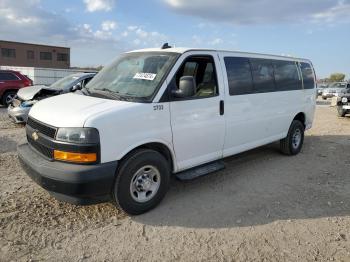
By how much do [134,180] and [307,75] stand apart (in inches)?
213

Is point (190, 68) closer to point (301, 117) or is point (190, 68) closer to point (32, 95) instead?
point (301, 117)

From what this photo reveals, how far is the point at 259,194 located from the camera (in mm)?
5203

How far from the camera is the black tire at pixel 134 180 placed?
4.03 metres

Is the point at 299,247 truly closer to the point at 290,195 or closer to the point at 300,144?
the point at 290,195

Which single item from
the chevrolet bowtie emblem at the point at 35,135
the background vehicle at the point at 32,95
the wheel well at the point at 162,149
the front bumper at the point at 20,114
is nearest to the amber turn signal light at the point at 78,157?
the chevrolet bowtie emblem at the point at 35,135

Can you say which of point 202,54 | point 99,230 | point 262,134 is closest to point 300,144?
point 262,134

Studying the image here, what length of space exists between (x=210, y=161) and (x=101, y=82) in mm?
2047

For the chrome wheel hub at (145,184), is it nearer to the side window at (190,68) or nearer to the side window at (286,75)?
the side window at (190,68)

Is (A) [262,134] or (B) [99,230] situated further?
(A) [262,134]

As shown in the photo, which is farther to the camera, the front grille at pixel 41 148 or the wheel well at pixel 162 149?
the wheel well at pixel 162 149

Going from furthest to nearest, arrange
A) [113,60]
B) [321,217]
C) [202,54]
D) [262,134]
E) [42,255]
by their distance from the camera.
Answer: [262,134]
[113,60]
[202,54]
[321,217]
[42,255]

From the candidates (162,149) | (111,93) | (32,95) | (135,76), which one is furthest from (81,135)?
(32,95)

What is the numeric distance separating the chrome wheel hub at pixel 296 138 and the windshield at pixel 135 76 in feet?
13.4

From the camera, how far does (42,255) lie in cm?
344
